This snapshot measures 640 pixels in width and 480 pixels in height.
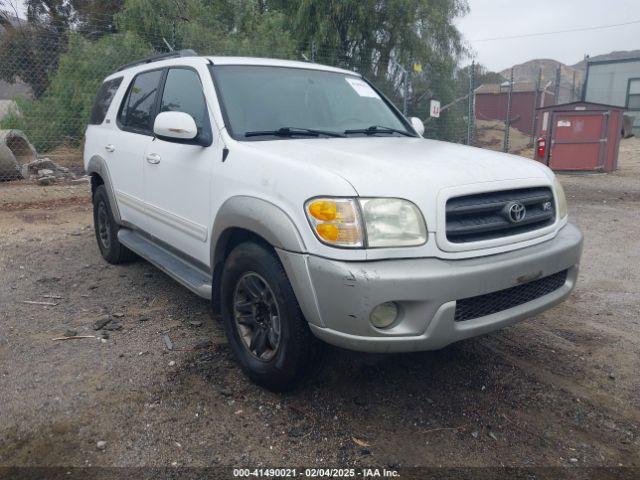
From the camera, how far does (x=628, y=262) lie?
5688mm

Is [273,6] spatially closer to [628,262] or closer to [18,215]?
[18,215]

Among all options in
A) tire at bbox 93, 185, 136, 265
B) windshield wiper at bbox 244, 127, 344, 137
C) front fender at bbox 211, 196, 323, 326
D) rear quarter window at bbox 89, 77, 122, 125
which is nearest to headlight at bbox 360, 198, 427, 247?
front fender at bbox 211, 196, 323, 326

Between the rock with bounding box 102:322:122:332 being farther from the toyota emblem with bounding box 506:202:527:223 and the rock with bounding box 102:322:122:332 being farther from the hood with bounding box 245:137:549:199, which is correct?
the toyota emblem with bounding box 506:202:527:223

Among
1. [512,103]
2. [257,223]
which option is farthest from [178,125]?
[512,103]

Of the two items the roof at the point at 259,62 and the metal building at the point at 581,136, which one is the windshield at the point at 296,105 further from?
the metal building at the point at 581,136

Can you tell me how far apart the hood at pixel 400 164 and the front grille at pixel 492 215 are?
0.09 metres

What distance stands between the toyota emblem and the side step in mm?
1830

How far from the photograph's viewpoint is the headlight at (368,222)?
2.45m

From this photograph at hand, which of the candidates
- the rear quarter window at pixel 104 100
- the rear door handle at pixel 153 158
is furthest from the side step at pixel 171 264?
the rear quarter window at pixel 104 100

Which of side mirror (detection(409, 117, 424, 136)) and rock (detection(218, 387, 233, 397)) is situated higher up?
side mirror (detection(409, 117, 424, 136))

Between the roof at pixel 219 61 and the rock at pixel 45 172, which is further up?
the roof at pixel 219 61

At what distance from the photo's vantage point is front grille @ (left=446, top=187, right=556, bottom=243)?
2605mm

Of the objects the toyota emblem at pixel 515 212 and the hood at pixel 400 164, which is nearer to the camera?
the hood at pixel 400 164

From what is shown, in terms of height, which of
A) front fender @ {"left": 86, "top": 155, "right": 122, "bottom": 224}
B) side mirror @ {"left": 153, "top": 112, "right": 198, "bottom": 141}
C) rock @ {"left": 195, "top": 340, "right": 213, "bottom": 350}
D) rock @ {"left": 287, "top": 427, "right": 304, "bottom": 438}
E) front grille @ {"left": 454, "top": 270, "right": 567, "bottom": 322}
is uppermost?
side mirror @ {"left": 153, "top": 112, "right": 198, "bottom": 141}
